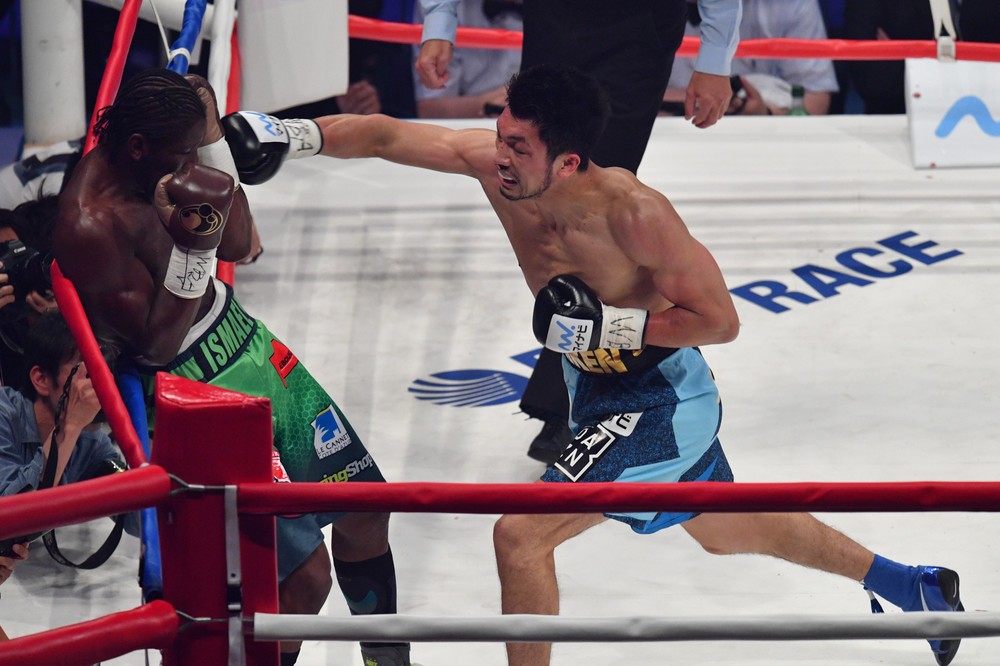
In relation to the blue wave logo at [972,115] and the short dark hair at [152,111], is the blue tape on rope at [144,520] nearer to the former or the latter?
the short dark hair at [152,111]

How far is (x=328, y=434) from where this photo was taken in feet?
7.14

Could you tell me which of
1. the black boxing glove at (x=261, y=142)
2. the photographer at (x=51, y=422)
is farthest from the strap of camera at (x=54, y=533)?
the black boxing glove at (x=261, y=142)

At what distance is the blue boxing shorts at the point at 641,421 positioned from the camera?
7.29 ft

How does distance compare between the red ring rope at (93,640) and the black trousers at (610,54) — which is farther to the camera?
the black trousers at (610,54)

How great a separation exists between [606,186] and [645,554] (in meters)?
0.79

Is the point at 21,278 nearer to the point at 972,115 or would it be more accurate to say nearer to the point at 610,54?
the point at 610,54

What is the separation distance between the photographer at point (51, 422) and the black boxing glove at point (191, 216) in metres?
0.55

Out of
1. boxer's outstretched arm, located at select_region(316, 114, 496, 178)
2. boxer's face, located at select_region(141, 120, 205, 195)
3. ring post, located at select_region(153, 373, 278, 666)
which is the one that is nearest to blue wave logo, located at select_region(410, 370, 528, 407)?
boxer's outstretched arm, located at select_region(316, 114, 496, 178)

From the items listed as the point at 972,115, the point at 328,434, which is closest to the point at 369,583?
the point at 328,434

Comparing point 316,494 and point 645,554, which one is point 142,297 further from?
point 645,554

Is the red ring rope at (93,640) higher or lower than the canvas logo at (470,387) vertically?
higher

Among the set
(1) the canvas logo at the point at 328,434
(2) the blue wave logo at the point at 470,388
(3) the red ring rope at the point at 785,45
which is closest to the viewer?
(1) the canvas logo at the point at 328,434

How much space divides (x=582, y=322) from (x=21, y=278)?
1136 mm

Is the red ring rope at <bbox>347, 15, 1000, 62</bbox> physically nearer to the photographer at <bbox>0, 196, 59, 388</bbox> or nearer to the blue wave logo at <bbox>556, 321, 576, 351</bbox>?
the photographer at <bbox>0, 196, 59, 388</bbox>
